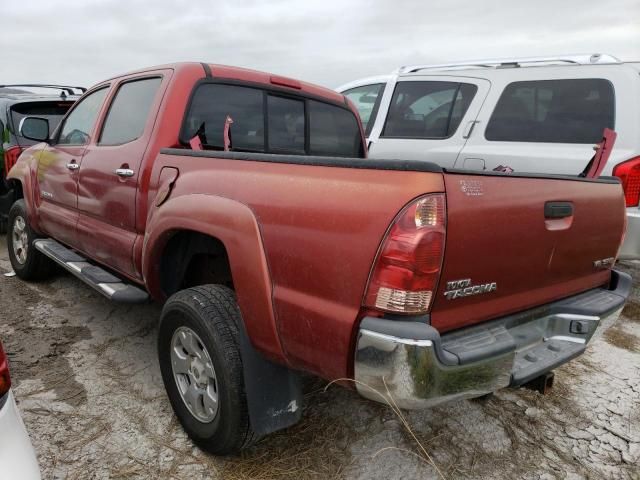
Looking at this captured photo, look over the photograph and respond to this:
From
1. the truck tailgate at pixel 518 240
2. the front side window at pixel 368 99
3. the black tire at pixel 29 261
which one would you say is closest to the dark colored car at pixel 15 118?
the black tire at pixel 29 261

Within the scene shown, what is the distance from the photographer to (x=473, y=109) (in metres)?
5.24

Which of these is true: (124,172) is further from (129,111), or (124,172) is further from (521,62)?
(521,62)

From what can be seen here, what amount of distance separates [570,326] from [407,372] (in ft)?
3.43

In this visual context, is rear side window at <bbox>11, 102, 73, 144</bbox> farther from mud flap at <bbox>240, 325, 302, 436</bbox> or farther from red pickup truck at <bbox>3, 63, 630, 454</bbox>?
mud flap at <bbox>240, 325, 302, 436</bbox>

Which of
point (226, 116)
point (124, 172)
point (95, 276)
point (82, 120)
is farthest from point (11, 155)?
point (226, 116)

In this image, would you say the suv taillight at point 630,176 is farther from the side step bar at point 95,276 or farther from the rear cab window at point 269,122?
the side step bar at point 95,276

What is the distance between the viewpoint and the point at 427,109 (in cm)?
569

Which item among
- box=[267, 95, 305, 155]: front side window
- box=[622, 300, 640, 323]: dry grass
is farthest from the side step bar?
box=[622, 300, 640, 323]: dry grass

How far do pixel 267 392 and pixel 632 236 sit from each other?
3508mm

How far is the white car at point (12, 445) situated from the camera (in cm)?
130

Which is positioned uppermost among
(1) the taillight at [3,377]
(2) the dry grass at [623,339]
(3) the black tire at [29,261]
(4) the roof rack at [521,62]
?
(4) the roof rack at [521,62]

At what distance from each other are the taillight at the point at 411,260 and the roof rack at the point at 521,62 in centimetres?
391

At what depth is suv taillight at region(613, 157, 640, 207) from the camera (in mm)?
4082

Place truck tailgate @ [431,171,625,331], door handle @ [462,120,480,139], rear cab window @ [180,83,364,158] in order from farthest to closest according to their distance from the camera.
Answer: door handle @ [462,120,480,139] → rear cab window @ [180,83,364,158] → truck tailgate @ [431,171,625,331]
